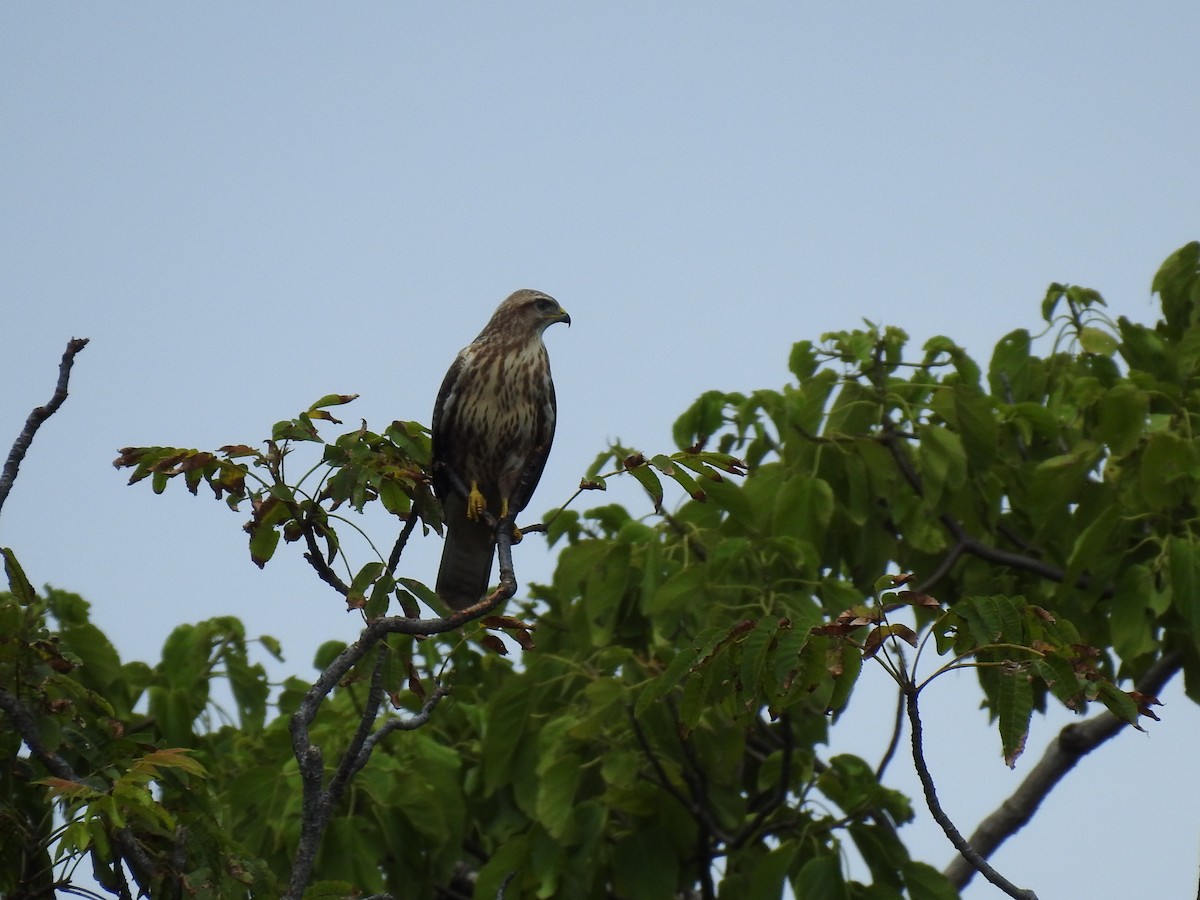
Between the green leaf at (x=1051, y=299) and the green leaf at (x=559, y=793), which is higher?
the green leaf at (x=1051, y=299)

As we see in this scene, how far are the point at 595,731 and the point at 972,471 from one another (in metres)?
2.11

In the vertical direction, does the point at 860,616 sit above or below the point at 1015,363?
below

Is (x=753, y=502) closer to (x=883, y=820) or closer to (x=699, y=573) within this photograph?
(x=699, y=573)

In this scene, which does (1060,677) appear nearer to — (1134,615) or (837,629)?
(837,629)

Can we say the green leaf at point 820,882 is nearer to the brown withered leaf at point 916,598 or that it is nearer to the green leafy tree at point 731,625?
the green leafy tree at point 731,625

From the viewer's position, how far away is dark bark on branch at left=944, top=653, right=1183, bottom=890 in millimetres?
7097

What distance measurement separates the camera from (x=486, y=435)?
6371 mm

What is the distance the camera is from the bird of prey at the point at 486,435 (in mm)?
6195

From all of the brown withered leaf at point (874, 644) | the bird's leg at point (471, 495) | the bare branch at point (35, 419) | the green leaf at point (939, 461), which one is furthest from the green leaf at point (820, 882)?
the bare branch at point (35, 419)

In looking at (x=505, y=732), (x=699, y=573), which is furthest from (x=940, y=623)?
(x=505, y=732)

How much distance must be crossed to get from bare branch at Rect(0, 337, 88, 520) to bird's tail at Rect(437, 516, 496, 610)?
9.20 feet

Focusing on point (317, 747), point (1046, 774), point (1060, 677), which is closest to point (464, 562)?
point (317, 747)

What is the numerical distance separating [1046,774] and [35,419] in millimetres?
5384

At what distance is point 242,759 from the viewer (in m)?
7.12
